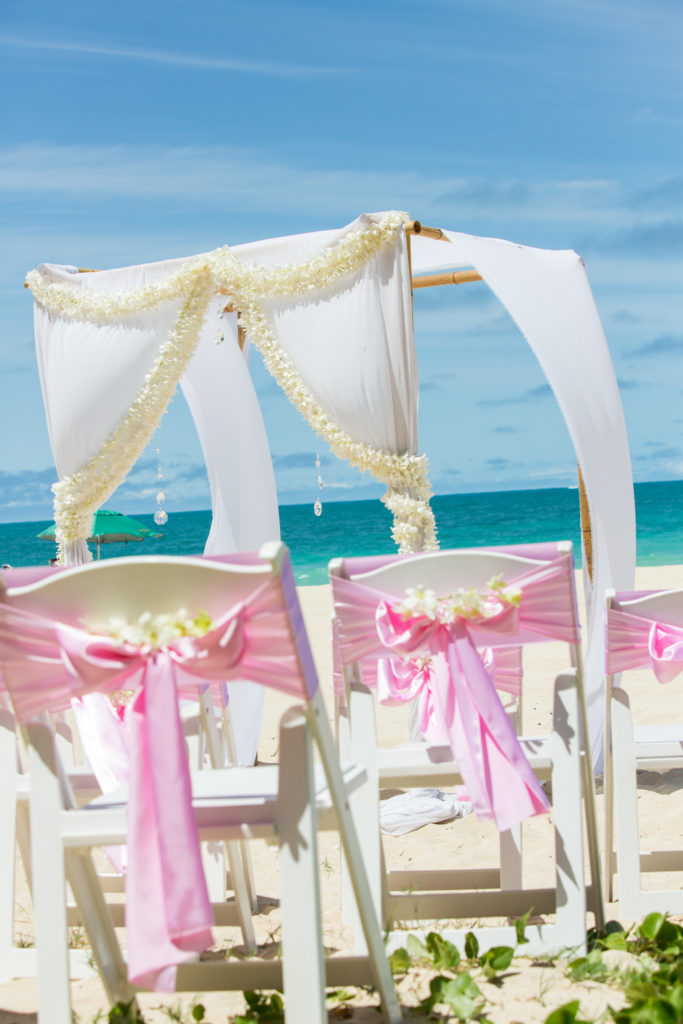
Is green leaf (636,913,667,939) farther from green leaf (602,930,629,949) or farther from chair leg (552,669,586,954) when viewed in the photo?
chair leg (552,669,586,954)

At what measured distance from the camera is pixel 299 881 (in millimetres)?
1649

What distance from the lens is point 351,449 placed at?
14.6 feet

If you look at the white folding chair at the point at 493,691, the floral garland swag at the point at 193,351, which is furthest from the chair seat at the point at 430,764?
the floral garland swag at the point at 193,351

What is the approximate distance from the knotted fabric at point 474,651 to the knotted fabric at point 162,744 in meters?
0.54

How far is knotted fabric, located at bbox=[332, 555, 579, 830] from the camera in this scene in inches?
85.6

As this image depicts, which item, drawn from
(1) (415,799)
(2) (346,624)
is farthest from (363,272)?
(2) (346,624)

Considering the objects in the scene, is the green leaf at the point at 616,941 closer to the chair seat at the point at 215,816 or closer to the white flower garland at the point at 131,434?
the chair seat at the point at 215,816

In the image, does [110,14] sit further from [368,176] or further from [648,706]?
[368,176]

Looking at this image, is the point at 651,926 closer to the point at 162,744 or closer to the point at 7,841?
the point at 162,744

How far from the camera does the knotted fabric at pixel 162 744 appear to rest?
1.64 m

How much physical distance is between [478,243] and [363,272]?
0.50m

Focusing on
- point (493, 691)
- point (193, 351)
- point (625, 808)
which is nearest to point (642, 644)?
point (625, 808)

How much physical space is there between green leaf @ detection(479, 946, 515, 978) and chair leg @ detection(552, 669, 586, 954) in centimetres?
12

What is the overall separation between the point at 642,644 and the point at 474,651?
0.55 meters
